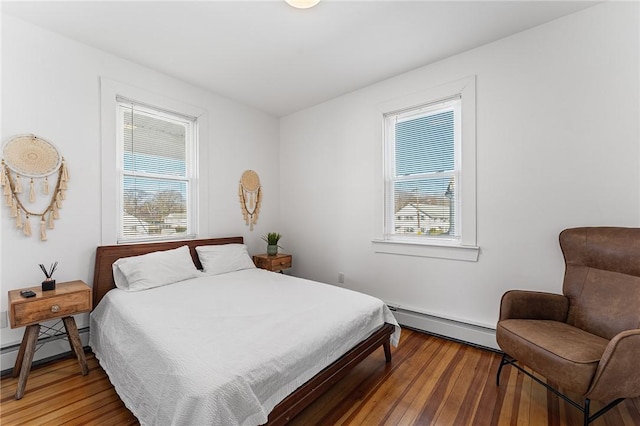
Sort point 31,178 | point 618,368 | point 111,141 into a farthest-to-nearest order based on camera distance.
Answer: point 111,141 < point 31,178 < point 618,368

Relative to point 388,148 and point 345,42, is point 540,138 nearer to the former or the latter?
point 388,148

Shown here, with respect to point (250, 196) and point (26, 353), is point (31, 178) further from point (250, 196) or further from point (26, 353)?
point (250, 196)

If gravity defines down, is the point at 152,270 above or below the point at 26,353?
above

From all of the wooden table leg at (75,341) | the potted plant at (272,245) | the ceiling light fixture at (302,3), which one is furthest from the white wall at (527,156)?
the wooden table leg at (75,341)

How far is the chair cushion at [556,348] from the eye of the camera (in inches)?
58.6

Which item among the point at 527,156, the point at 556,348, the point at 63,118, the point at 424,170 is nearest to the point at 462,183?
the point at 424,170

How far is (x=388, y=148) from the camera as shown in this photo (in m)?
3.28

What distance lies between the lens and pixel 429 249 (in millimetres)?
2877

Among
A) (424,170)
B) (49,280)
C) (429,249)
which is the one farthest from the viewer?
(424,170)

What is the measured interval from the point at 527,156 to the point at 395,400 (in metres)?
2.19

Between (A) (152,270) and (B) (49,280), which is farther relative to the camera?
(A) (152,270)

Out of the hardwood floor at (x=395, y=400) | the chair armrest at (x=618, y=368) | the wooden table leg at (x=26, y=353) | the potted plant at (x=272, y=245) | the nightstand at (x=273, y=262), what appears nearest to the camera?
the chair armrest at (x=618, y=368)

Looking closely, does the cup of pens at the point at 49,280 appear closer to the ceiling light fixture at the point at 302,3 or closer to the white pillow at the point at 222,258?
the white pillow at the point at 222,258

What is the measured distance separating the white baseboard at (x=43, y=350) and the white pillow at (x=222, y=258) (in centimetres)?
113
